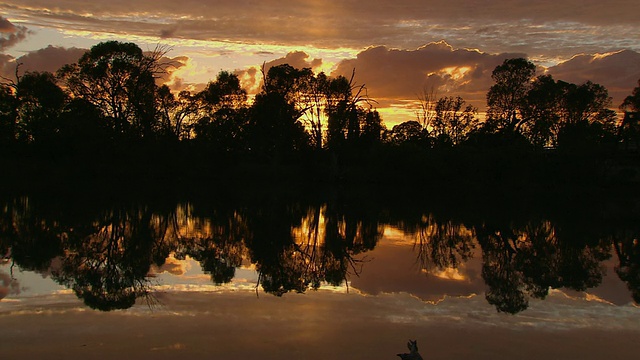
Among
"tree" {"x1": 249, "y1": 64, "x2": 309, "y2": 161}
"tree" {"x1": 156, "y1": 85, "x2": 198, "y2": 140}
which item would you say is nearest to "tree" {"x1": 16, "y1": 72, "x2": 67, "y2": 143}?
"tree" {"x1": 156, "y1": 85, "x2": 198, "y2": 140}

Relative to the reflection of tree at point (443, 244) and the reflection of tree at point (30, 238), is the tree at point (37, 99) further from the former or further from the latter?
the reflection of tree at point (443, 244)

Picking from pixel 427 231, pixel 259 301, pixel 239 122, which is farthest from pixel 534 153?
pixel 259 301

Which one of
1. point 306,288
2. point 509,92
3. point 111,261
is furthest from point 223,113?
point 306,288

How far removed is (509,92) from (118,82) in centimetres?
3720

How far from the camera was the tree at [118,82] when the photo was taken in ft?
171

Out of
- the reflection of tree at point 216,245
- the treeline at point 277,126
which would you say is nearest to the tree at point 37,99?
the treeline at point 277,126

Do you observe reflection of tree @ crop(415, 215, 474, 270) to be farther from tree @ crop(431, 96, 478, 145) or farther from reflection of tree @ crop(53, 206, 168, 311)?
tree @ crop(431, 96, 478, 145)

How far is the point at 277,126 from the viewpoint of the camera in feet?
189

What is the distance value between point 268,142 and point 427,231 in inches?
1521

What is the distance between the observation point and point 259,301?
977 centimetres

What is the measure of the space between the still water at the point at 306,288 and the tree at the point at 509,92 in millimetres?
38103

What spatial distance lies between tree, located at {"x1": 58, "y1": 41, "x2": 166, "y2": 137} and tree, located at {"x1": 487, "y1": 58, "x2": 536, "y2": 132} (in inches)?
1280

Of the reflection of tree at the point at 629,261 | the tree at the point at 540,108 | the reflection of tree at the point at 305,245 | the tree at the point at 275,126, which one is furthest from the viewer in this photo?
the tree at the point at 540,108

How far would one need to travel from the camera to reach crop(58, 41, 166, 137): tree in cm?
5225
